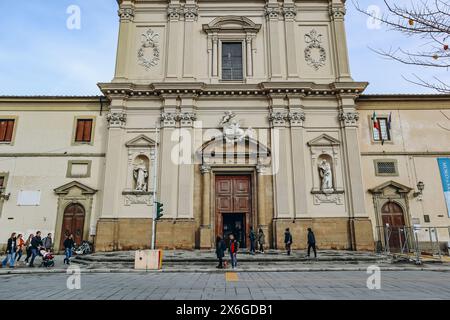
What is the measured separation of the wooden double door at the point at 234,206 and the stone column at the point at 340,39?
10218 millimetres

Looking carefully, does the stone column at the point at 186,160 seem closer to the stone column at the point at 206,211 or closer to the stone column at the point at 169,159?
the stone column at the point at 169,159

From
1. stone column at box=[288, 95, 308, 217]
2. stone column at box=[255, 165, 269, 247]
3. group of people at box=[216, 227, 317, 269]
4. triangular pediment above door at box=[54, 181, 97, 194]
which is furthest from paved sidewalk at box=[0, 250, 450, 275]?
triangular pediment above door at box=[54, 181, 97, 194]

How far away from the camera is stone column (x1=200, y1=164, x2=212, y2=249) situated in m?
18.8

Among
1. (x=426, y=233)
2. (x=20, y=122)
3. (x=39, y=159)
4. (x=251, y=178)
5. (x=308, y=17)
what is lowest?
(x=426, y=233)

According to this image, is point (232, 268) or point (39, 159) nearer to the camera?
point (232, 268)

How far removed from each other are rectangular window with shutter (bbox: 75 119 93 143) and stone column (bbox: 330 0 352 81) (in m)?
18.3

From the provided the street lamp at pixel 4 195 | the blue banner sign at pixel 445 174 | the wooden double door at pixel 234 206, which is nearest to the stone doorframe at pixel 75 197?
the street lamp at pixel 4 195

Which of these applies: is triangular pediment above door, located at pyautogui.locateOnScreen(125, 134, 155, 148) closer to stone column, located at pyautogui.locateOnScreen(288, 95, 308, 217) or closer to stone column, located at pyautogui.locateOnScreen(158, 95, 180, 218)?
stone column, located at pyautogui.locateOnScreen(158, 95, 180, 218)

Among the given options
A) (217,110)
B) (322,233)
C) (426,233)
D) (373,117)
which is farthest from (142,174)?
(426,233)

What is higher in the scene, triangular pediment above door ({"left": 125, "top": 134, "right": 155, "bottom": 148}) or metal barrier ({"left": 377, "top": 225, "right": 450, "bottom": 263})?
triangular pediment above door ({"left": 125, "top": 134, "right": 155, "bottom": 148})

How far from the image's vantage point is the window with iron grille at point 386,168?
2086cm

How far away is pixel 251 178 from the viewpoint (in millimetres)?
20656

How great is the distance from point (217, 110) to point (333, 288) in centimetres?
1531

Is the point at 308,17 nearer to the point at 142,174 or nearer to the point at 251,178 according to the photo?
the point at 251,178
